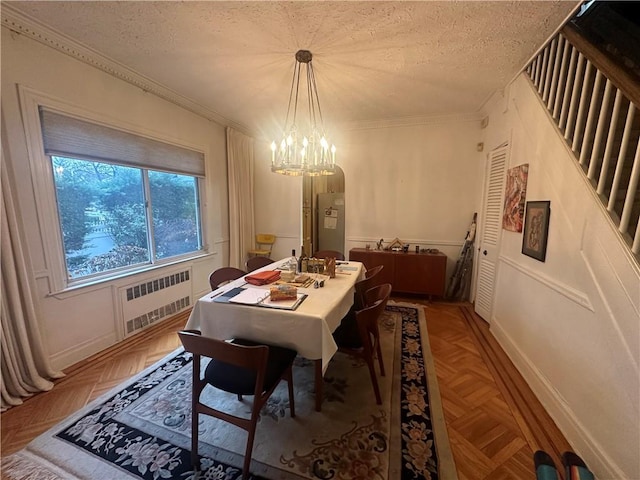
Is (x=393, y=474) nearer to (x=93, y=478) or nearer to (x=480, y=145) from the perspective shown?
(x=93, y=478)

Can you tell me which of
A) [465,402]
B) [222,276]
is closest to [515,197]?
[465,402]

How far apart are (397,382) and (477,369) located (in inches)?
32.4

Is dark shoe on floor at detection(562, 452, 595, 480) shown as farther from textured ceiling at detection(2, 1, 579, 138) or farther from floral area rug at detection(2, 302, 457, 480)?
textured ceiling at detection(2, 1, 579, 138)

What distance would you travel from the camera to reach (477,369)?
236 cm

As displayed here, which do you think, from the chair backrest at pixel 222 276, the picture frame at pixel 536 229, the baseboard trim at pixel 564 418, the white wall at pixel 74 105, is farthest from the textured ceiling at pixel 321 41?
the baseboard trim at pixel 564 418

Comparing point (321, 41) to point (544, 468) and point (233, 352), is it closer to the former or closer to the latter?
point (233, 352)

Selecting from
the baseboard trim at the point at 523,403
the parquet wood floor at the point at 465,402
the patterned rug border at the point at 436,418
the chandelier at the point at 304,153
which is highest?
the chandelier at the point at 304,153

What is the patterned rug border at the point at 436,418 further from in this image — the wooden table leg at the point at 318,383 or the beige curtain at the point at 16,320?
the beige curtain at the point at 16,320

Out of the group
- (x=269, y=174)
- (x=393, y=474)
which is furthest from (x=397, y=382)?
(x=269, y=174)

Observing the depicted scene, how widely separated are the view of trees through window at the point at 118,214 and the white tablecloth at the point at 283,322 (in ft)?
5.25

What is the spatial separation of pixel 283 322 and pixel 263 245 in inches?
143

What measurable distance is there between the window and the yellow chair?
139 cm

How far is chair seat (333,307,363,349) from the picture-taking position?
1.97 m

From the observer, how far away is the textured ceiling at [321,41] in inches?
69.7
